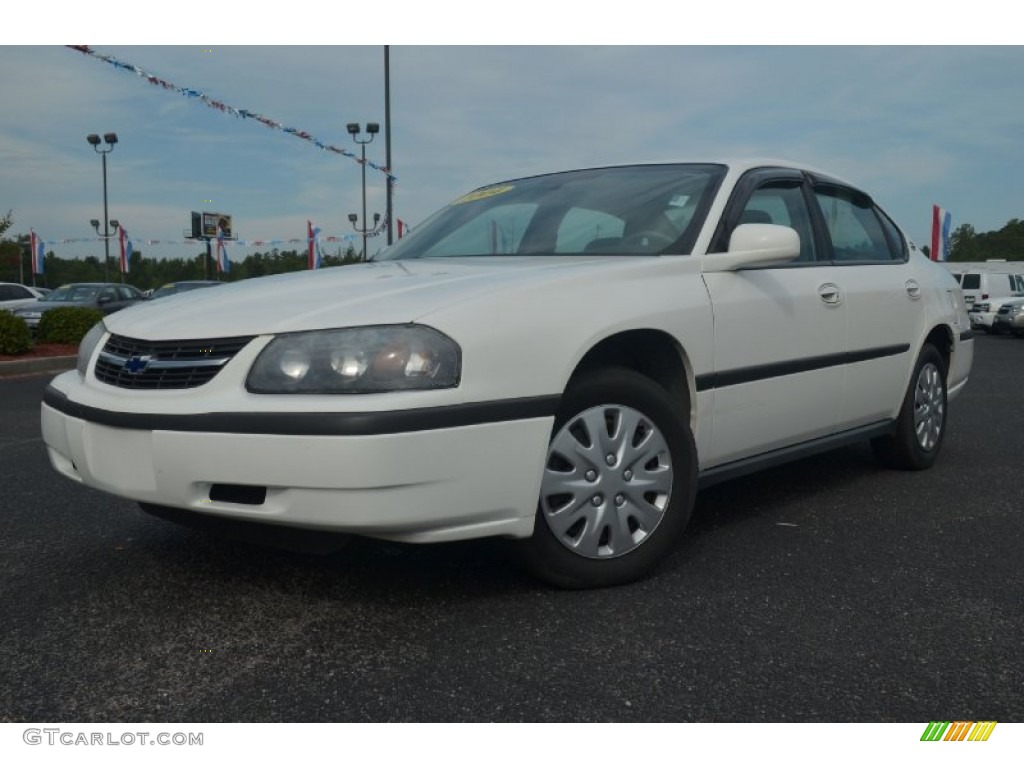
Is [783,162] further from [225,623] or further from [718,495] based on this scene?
[225,623]

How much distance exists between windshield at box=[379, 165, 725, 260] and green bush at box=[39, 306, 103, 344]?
1167cm

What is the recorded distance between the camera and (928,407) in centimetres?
491

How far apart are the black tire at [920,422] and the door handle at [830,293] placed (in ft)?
3.03

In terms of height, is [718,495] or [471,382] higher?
[471,382]

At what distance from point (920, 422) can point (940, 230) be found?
103 feet

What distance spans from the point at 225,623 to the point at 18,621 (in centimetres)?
59

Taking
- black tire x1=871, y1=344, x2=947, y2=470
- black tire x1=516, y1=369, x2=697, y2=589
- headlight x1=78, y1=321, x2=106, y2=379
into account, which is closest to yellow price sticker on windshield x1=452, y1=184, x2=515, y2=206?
black tire x1=516, y1=369, x2=697, y2=589

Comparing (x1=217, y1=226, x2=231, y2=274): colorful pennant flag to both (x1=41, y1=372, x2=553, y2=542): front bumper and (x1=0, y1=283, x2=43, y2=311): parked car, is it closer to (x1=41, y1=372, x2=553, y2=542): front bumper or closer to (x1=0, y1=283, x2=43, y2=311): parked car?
(x1=0, y1=283, x2=43, y2=311): parked car

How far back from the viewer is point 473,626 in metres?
2.73

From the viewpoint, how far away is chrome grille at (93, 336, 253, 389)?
2668 mm

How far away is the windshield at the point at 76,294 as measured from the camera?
20750mm

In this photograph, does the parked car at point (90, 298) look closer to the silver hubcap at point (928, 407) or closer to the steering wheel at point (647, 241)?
the silver hubcap at point (928, 407)
